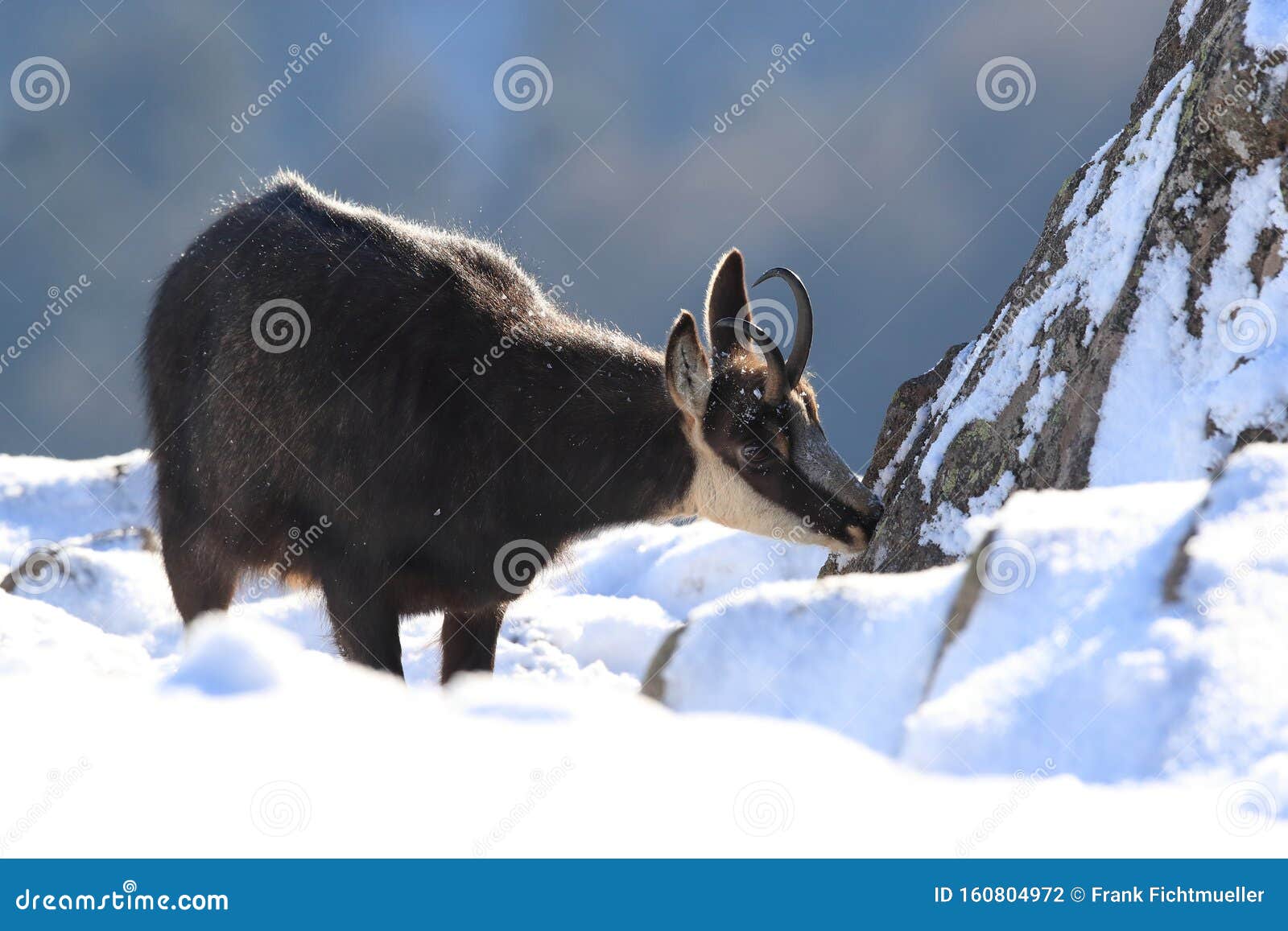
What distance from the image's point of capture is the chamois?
5504 mm

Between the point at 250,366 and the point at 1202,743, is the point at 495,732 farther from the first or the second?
the point at 250,366

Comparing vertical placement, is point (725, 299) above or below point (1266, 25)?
below

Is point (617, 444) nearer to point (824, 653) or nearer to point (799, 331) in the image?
point (799, 331)

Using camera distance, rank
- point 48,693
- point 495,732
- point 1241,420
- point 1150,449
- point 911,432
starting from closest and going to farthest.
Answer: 1. point 495,732
2. point 48,693
3. point 1241,420
4. point 1150,449
5. point 911,432

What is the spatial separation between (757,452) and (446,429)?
4.75 feet

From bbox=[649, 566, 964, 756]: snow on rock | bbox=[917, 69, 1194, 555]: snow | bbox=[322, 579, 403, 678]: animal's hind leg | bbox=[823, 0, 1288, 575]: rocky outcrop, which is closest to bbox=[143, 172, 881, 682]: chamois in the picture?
bbox=[322, 579, 403, 678]: animal's hind leg

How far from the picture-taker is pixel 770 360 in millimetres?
5520

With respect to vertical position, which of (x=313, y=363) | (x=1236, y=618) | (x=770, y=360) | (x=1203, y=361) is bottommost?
(x=313, y=363)

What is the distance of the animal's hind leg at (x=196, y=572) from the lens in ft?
20.1

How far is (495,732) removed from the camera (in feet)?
8.13

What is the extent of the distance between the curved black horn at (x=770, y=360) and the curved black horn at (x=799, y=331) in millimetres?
65

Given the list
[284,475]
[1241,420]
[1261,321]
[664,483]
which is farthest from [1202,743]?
[284,475]

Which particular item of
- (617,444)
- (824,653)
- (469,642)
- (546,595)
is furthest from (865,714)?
(546,595)

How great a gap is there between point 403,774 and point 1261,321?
328cm
